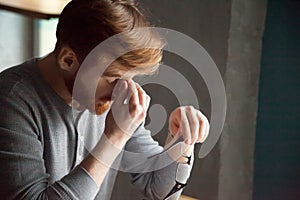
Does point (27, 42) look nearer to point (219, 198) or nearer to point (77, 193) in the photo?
point (219, 198)

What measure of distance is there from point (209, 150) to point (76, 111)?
19.9 inches

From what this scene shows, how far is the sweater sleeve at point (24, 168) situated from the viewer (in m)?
0.64

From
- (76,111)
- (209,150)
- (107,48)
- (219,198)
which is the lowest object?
(219,198)

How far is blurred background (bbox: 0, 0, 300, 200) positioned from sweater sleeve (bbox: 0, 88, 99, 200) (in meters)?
0.55

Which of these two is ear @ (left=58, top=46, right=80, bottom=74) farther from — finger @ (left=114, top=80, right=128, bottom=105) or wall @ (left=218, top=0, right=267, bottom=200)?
wall @ (left=218, top=0, right=267, bottom=200)

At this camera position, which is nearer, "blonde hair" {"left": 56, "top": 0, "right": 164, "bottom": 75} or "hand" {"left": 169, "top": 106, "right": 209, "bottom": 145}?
"blonde hair" {"left": 56, "top": 0, "right": 164, "bottom": 75}

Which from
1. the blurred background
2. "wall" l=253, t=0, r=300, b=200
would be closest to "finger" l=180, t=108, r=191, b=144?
the blurred background

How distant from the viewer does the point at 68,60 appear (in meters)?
0.69

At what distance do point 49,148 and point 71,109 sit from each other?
8 centimetres

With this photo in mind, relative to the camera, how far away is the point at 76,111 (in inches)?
30.8

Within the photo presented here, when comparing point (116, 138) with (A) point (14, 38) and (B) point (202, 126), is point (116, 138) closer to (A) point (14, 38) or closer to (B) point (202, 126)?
(B) point (202, 126)

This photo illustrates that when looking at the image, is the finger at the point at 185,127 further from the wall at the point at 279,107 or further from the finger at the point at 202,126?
the wall at the point at 279,107

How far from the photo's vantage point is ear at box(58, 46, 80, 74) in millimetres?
683

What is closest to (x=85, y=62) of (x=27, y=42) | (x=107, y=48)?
(x=107, y=48)
